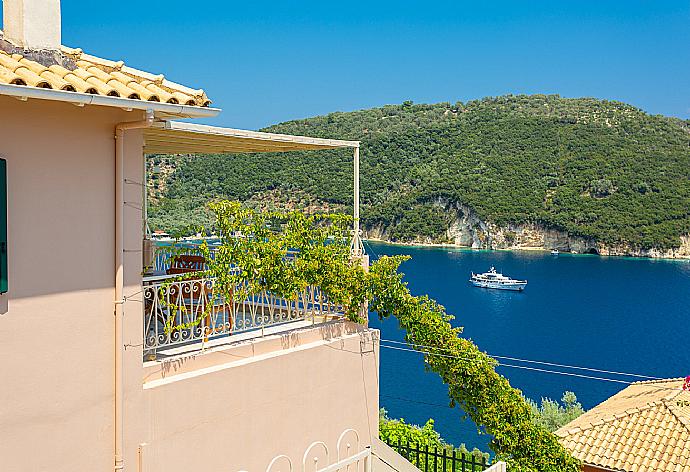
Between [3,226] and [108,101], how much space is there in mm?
838

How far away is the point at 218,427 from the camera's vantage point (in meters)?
5.12

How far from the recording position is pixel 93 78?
4082 mm

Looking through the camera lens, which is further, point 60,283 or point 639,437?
point 639,437

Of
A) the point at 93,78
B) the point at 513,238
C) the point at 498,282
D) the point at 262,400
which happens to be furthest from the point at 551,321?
the point at 93,78

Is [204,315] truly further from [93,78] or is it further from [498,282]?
[498,282]

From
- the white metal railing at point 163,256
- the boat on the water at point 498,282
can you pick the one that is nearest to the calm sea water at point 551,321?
the boat on the water at point 498,282

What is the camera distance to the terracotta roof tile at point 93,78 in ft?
12.2

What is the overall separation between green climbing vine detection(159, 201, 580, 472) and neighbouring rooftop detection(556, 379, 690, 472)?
11.8 feet

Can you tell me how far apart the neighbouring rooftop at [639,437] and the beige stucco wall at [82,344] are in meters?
7.21

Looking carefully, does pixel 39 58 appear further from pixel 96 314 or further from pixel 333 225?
pixel 333 225

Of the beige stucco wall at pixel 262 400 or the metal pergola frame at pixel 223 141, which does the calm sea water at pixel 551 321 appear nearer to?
the metal pergola frame at pixel 223 141

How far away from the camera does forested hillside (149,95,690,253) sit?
260 feet

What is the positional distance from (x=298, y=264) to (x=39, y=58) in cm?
280

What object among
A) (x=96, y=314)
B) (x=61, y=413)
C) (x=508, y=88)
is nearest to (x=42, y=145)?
(x=96, y=314)
